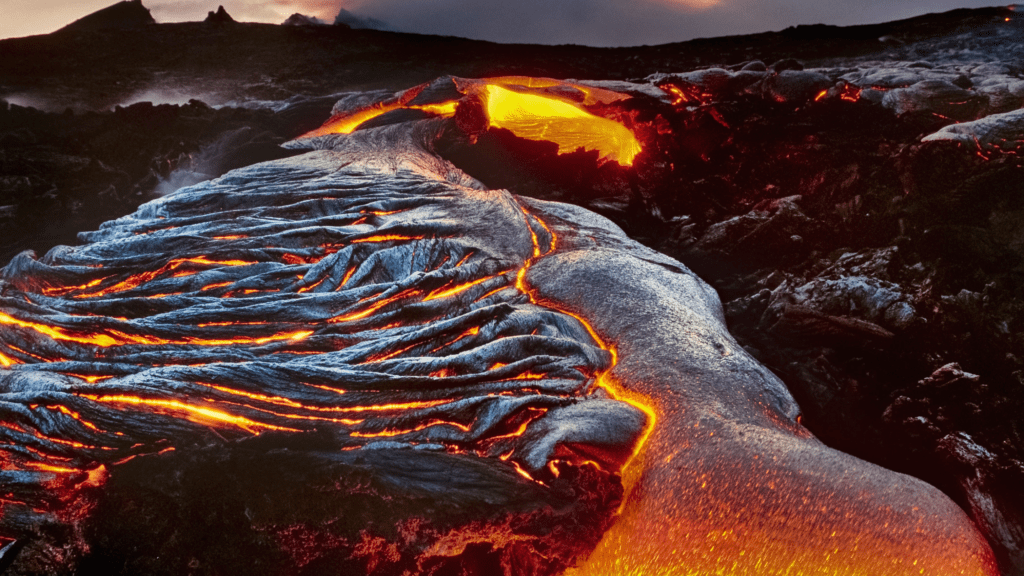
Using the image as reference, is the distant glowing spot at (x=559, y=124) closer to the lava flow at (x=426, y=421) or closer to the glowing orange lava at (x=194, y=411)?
the lava flow at (x=426, y=421)

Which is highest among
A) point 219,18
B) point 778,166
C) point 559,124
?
point 219,18

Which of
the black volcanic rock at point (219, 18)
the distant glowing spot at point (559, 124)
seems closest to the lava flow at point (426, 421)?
the distant glowing spot at point (559, 124)

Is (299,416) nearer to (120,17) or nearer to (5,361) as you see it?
(5,361)

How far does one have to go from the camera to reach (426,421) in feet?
8.66

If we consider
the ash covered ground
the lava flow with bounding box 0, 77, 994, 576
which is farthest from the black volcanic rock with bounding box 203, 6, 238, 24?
the lava flow with bounding box 0, 77, 994, 576

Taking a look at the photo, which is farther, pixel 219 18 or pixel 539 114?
pixel 219 18

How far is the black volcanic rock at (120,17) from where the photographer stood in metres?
8.80

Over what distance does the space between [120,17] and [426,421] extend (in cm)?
966

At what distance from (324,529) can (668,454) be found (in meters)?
1.45

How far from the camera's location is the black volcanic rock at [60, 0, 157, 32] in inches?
347

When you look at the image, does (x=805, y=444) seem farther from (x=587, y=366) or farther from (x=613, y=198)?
(x=613, y=198)

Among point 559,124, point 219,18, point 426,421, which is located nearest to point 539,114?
point 559,124

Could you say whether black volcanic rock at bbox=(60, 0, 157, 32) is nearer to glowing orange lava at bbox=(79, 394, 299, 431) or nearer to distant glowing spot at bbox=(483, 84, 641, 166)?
distant glowing spot at bbox=(483, 84, 641, 166)

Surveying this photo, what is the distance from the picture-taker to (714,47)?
8.11 m
